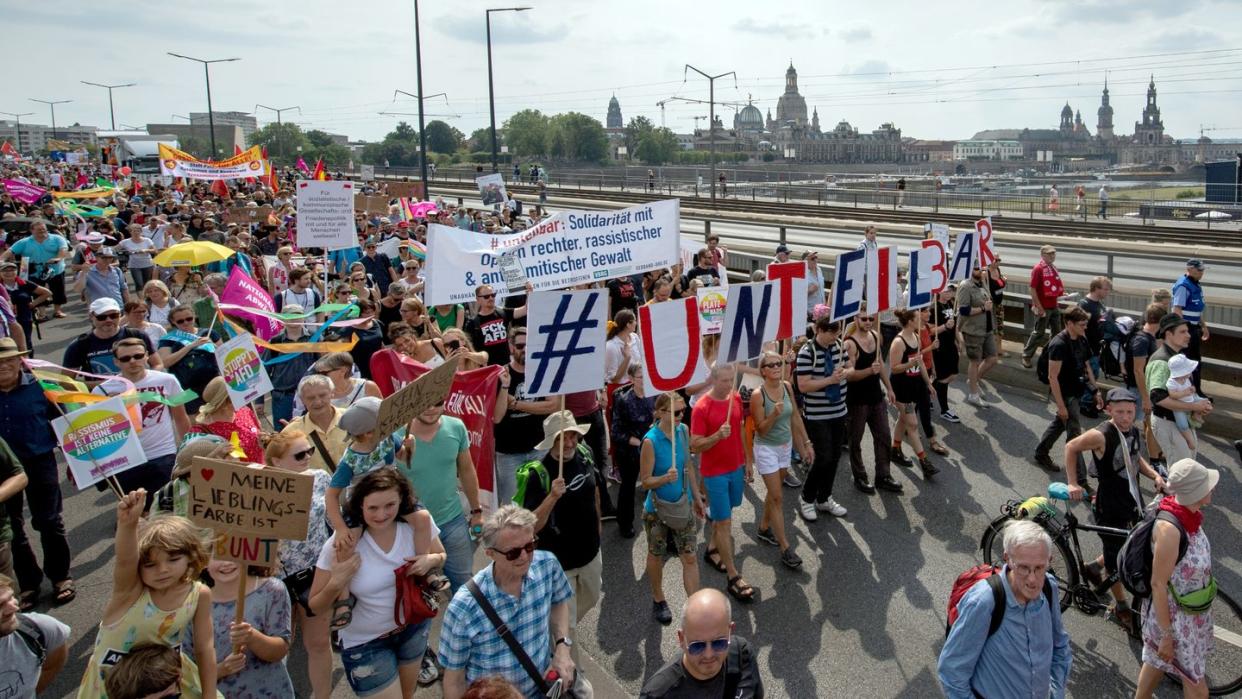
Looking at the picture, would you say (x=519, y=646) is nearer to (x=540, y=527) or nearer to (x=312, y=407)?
(x=540, y=527)

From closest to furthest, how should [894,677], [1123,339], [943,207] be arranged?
[894,677] → [1123,339] → [943,207]

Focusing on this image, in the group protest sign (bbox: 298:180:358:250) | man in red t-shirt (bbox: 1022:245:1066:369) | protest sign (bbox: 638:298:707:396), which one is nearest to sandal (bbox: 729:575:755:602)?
protest sign (bbox: 638:298:707:396)

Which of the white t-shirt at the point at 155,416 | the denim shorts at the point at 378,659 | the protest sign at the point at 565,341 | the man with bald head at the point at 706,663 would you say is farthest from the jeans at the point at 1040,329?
the white t-shirt at the point at 155,416

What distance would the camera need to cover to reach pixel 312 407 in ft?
16.7

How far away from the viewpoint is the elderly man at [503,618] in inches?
136

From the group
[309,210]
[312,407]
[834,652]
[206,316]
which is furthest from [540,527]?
[309,210]

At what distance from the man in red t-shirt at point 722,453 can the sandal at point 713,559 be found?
1.07 ft

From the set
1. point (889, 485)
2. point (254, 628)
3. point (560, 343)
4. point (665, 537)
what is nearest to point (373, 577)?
point (254, 628)

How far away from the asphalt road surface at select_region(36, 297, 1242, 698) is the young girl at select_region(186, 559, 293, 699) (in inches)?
44.5

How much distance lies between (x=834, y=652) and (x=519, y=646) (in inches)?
99.1

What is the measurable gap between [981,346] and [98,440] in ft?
28.5

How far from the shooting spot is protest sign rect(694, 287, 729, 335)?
9086 mm

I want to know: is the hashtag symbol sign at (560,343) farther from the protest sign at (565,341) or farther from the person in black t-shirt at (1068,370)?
the person in black t-shirt at (1068,370)

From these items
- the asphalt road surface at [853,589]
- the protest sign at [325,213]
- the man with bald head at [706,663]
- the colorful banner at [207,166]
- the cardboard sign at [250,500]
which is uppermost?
the colorful banner at [207,166]
